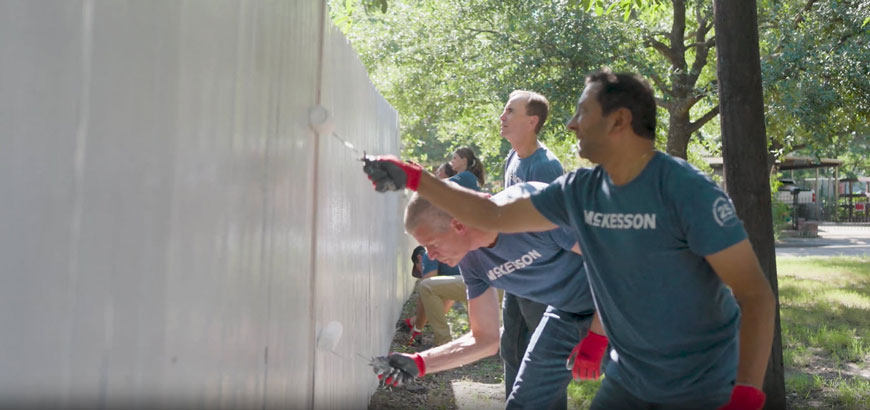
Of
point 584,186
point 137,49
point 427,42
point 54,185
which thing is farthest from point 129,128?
point 427,42

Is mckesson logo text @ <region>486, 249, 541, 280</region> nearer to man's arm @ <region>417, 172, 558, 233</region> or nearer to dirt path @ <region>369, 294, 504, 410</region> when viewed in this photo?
man's arm @ <region>417, 172, 558, 233</region>

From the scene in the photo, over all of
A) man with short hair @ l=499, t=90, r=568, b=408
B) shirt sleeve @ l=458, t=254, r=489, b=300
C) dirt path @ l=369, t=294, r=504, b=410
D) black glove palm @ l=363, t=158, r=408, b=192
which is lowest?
dirt path @ l=369, t=294, r=504, b=410

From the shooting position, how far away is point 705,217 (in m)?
2.29

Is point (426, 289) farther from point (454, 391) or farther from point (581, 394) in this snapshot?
point (581, 394)

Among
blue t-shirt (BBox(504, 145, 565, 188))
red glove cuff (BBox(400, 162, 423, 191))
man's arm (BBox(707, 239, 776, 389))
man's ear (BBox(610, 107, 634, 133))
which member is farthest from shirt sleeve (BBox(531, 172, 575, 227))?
blue t-shirt (BBox(504, 145, 565, 188))

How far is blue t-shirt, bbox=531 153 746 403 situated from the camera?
2.33 meters

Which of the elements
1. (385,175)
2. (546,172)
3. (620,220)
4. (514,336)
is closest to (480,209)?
(385,175)

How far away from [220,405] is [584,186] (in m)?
1.36

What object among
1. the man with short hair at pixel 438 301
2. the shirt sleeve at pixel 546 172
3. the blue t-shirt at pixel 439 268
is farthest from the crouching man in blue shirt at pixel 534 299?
the blue t-shirt at pixel 439 268

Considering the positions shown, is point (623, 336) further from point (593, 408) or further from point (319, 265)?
point (319, 265)

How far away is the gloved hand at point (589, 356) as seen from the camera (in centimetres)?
338

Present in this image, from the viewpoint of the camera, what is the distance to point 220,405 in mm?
2197

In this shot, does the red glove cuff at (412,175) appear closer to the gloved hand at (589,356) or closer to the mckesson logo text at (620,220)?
the mckesson logo text at (620,220)

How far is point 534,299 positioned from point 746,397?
1617 mm
